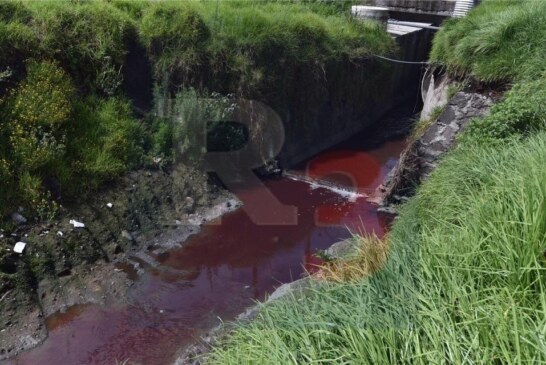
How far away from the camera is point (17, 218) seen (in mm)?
6457

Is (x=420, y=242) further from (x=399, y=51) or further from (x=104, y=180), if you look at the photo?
(x=399, y=51)

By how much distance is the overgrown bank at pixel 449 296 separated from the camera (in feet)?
8.96

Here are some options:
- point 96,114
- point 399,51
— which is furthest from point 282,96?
point 399,51

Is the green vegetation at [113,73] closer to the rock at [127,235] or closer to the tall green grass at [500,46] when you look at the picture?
the rock at [127,235]

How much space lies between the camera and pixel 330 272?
473cm

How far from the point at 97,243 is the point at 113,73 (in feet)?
9.30

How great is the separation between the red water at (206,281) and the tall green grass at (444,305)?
1.86m

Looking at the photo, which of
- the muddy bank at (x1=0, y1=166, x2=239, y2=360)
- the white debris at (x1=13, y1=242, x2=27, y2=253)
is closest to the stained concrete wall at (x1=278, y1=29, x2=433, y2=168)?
the muddy bank at (x1=0, y1=166, x2=239, y2=360)

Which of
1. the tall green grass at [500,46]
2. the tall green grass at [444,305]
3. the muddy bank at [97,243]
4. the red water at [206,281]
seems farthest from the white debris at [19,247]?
the tall green grass at [500,46]

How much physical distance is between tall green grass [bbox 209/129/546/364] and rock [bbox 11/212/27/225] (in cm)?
369

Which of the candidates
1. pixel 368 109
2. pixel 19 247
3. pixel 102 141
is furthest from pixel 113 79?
pixel 368 109

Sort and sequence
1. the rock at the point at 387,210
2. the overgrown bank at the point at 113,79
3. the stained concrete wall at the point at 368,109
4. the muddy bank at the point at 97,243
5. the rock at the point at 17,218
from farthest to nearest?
1. the stained concrete wall at the point at 368,109
2. the rock at the point at 387,210
3. the overgrown bank at the point at 113,79
4. the rock at the point at 17,218
5. the muddy bank at the point at 97,243

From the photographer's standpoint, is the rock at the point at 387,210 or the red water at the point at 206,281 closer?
the red water at the point at 206,281

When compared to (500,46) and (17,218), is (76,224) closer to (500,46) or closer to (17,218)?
(17,218)
